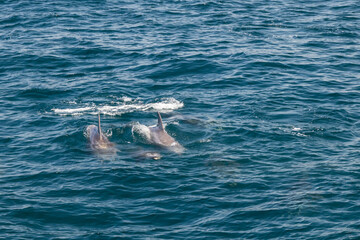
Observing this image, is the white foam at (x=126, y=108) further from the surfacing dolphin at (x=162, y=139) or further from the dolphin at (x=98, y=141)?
the surfacing dolphin at (x=162, y=139)

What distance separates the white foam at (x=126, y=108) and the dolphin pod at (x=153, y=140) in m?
3.74

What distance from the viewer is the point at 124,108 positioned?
34.6 metres

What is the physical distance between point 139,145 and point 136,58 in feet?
49.3

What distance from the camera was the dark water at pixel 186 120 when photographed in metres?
22.8

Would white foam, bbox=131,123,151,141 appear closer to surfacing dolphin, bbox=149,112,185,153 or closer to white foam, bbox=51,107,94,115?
surfacing dolphin, bbox=149,112,185,153

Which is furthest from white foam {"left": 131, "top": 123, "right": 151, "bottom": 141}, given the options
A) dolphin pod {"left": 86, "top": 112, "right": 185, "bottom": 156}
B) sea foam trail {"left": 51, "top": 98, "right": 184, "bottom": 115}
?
sea foam trail {"left": 51, "top": 98, "right": 184, "bottom": 115}

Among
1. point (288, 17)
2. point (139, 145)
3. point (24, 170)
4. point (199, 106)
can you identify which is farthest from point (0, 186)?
point (288, 17)

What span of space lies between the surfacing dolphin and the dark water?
50 centimetres

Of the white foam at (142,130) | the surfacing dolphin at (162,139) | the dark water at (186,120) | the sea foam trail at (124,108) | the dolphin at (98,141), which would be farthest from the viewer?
the sea foam trail at (124,108)

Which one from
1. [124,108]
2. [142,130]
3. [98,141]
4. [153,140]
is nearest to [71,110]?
[124,108]

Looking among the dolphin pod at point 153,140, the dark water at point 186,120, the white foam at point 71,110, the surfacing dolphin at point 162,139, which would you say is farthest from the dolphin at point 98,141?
the white foam at point 71,110

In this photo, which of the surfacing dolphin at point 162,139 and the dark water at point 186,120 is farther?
the surfacing dolphin at point 162,139

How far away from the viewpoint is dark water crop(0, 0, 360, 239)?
74.7ft

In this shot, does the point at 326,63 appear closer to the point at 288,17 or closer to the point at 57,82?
the point at 288,17
